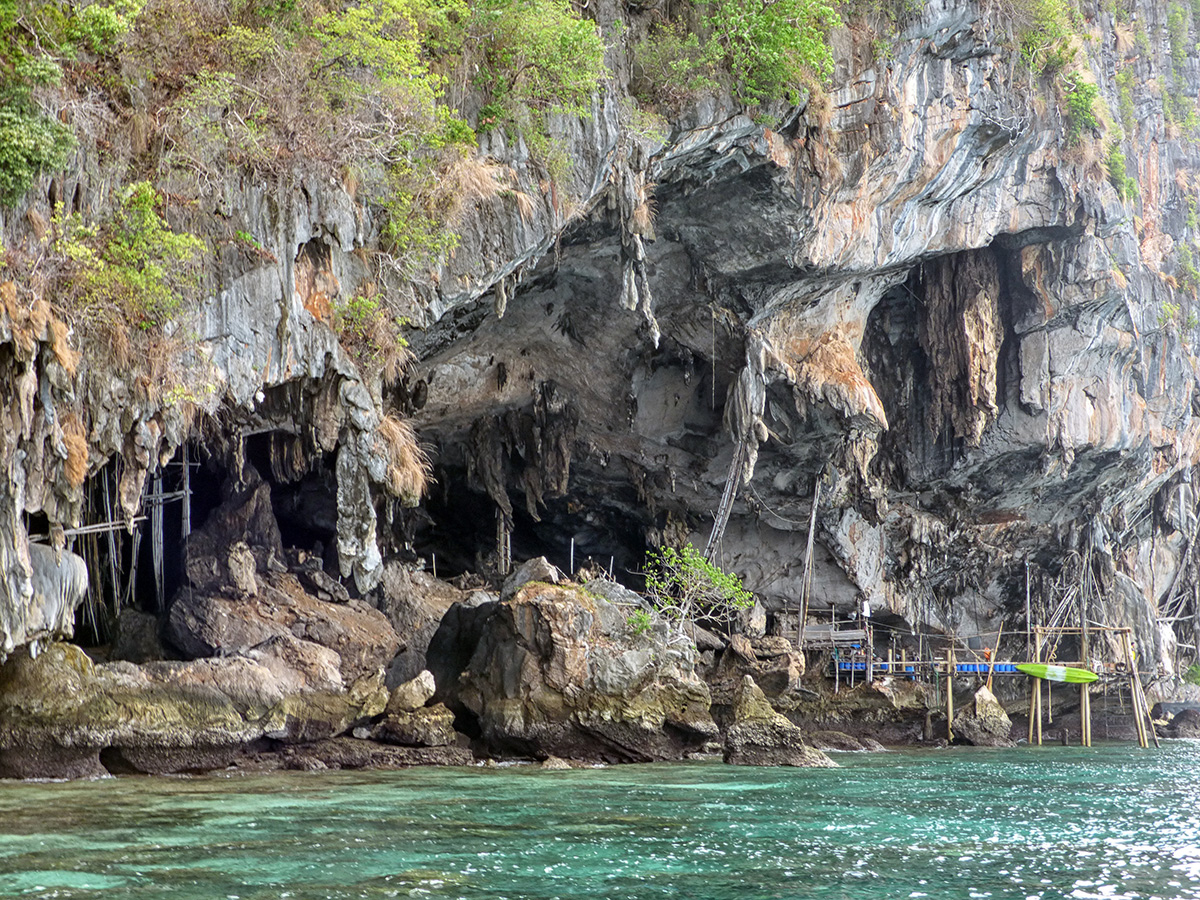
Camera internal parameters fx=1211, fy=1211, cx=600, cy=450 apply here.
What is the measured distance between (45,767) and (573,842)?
292 inches

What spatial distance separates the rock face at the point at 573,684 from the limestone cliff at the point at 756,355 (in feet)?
10.0

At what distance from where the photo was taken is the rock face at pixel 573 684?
18500 mm

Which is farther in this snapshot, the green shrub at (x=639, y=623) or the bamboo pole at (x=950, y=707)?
the bamboo pole at (x=950, y=707)

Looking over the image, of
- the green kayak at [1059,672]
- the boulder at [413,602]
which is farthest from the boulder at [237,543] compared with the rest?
the green kayak at [1059,672]

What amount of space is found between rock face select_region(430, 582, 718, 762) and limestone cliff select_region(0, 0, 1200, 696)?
10.0ft

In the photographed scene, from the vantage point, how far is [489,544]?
29.9 m

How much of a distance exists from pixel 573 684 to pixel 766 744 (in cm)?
317

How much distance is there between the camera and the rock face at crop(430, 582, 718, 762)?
1850 centimetres

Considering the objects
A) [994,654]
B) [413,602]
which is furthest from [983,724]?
[413,602]

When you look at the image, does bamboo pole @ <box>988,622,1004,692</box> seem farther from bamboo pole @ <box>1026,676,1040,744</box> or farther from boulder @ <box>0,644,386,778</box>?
boulder @ <box>0,644,386,778</box>

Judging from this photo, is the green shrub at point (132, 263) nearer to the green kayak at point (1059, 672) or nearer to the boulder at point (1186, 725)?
the green kayak at point (1059, 672)

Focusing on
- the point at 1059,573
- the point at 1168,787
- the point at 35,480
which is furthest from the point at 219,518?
the point at 1059,573

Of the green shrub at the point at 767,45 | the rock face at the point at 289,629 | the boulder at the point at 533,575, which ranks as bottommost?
the rock face at the point at 289,629

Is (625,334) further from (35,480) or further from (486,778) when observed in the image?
(35,480)
